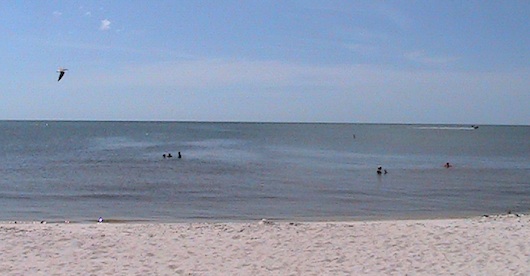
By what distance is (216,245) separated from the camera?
39.8 feet

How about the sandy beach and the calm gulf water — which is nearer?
the sandy beach

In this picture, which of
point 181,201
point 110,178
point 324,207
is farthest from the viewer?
point 110,178

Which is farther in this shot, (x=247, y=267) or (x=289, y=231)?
(x=289, y=231)

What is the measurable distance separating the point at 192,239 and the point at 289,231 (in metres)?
2.40

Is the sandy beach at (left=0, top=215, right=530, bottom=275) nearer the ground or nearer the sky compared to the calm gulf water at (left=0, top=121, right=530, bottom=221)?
nearer the sky

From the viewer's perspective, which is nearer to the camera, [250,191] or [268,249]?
[268,249]

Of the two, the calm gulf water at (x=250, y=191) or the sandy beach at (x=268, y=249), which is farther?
the calm gulf water at (x=250, y=191)

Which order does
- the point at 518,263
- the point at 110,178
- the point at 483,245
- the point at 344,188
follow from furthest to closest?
the point at 110,178 → the point at 344,188 → the point at 483,245 → the point at 518,263

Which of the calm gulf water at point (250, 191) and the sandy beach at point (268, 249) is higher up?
the sandy beach at point (268, 249)

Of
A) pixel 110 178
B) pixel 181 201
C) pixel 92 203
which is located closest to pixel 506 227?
pixel 181 201

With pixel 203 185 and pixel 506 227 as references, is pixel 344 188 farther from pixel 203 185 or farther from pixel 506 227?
pixel 506 227

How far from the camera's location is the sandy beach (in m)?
10.2

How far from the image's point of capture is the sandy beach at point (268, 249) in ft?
33.4

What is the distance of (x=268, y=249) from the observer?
38.9 feet
